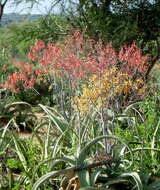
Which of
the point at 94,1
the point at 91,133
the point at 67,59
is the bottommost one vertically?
the point at 91,133

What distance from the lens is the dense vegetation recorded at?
3.49 meters

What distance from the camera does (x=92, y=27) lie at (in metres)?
11.5

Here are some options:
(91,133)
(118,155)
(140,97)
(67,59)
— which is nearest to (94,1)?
(140,97)

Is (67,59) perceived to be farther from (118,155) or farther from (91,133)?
(118,155)

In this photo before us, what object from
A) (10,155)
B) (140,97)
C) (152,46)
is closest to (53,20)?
(152,46)

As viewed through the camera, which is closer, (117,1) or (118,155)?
(118,155)

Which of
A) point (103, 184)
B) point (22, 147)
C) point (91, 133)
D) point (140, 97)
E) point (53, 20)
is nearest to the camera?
point (103, 184)

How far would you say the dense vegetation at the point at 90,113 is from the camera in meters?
3.49

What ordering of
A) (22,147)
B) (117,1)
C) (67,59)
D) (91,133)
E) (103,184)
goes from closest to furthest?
(103,184), (22,147), (91,133), (67,59), (117,1)

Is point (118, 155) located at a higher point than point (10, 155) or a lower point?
higher

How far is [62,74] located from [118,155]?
254 centimetres

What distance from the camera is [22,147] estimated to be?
4.19m

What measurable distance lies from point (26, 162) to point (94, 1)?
806 cm

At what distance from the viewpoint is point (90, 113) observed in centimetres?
469
